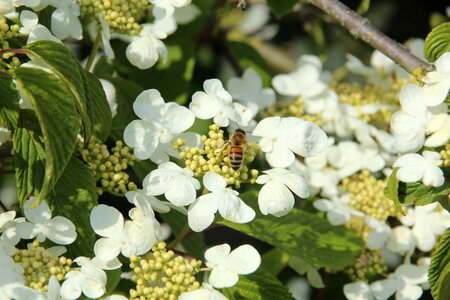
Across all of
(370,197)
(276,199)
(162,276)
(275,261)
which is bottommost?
(275,261)

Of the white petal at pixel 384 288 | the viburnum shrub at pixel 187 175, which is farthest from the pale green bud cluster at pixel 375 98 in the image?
the white petal at pixel 384 288

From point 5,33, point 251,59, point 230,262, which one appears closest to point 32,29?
point 5,33

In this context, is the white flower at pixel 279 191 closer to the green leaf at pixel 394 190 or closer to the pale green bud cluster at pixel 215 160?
the pale green bud cluster at pixel 215 160

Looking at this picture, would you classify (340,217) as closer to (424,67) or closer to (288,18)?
(424,67)

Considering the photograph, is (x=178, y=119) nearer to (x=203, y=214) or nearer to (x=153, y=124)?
(x=153, y=124)

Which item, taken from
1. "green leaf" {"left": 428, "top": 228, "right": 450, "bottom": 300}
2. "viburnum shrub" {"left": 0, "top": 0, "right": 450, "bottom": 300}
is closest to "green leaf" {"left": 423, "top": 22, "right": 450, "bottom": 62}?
"viburnum shrub" {"left": 0, "top": 0, "right": 450, "bottom": 300}

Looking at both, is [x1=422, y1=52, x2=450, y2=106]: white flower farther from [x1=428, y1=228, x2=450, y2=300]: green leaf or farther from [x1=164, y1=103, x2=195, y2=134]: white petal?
[x1=164, y1=103, x2=195, y2=134]: white petal
